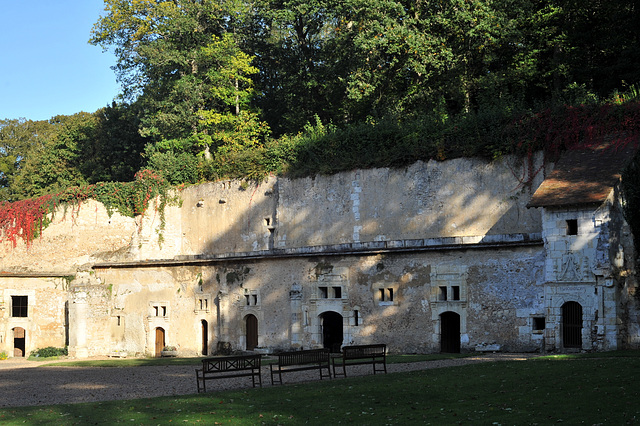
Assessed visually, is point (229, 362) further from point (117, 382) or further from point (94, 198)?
point (94, 198)

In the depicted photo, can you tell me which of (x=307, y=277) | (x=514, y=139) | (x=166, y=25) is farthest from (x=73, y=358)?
(x=514, y=139)

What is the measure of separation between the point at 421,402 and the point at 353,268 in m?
12.7

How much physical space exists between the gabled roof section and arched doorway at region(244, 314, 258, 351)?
1200cm

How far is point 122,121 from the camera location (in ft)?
160

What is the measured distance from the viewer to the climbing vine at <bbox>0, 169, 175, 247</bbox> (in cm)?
3750

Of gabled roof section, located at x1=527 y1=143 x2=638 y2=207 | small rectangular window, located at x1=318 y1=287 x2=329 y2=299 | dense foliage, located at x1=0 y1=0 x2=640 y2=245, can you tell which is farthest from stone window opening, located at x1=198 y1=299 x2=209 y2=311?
gabled roof section, located at x1=527 y1=143 x2=638 y2=207

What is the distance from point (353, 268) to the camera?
25.8 metres

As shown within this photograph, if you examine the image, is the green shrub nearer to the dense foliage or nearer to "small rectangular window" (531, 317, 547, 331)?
the dense foliage

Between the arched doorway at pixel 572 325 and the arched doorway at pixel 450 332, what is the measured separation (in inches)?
146

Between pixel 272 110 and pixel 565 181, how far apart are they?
78.7 feet

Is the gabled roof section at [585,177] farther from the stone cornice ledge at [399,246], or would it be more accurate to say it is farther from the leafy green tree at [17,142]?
the leafy green tree at [17,142]

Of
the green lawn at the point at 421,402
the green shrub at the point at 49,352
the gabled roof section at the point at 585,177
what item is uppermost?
the gabled roof section at the point at 585,177

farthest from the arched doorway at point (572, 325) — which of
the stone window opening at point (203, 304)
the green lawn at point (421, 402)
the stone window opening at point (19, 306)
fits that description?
the stone window opening at point (19, 306)

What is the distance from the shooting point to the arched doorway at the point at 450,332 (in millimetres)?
23891
